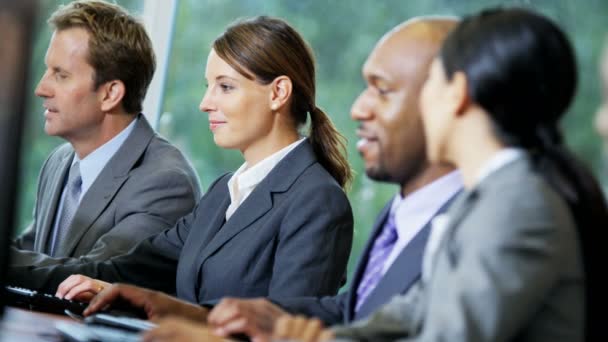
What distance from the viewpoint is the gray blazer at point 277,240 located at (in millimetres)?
2584

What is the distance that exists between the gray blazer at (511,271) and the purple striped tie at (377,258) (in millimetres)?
574

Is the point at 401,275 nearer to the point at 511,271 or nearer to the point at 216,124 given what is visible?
the point at 511,271

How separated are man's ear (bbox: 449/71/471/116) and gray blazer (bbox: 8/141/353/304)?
1027 mm

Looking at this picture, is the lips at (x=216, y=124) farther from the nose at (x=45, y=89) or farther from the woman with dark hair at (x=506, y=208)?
the woman with dark hair at (x=506, y=208)

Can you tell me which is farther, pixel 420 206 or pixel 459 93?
pixel 420 206

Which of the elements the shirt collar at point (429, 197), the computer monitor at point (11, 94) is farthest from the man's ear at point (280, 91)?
the computer monitor at point (11, 94)

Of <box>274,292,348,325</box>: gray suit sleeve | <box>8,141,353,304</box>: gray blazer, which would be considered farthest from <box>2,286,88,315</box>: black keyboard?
<box>274,292,348,325</box>: gray suit sleeve

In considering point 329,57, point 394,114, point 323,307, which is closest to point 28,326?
point 323,307

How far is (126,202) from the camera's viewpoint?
3.35 meters

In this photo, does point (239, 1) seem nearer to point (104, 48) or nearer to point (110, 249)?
point (104, 48)

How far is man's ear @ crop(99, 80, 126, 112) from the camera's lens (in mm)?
3629

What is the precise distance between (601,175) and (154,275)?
182cm

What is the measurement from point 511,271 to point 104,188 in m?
2.19

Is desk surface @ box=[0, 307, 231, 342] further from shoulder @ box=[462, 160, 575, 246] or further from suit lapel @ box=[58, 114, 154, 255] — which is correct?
suit lapel @ box=[58, 114, 154, 255]
